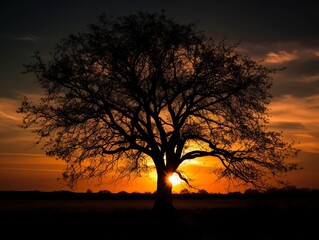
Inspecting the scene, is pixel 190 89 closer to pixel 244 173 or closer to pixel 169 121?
pixel 169 121

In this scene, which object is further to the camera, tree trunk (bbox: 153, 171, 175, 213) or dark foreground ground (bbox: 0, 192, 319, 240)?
tree trunk (bbox: 153, 171, 175, 213)

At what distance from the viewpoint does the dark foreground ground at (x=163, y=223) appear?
1762 centimetres

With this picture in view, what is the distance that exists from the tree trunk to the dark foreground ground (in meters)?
0.78

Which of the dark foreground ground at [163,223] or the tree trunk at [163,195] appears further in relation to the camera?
the tree trunk at [163,195]

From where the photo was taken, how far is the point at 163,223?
→ 21.3 m

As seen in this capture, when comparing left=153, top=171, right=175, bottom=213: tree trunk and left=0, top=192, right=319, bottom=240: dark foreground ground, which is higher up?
left=153, top=171, right=175, bottom=213: tree trunk

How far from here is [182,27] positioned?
A: 26.5 m

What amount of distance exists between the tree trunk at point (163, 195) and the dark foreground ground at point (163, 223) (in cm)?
78

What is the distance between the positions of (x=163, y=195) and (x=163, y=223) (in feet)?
18.2

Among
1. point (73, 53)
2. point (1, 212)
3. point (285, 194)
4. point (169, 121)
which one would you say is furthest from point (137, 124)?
point (285, 194)

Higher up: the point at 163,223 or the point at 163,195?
the point at 163,195

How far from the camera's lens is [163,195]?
26.9 metres

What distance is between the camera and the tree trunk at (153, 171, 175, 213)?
26500mm

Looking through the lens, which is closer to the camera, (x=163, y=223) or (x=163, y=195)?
(x=163, y=223)
